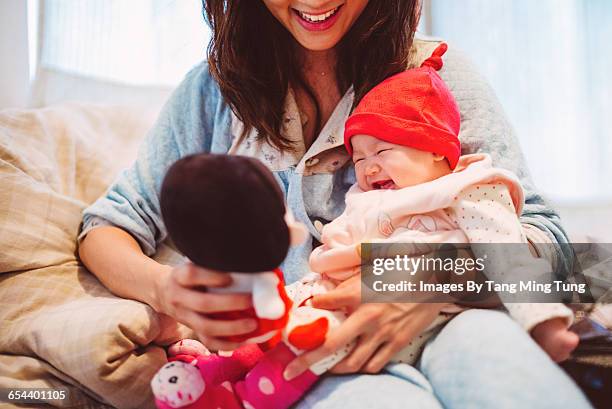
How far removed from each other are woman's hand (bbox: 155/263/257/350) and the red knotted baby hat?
11.1 inches

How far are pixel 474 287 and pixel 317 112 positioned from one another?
0.41m

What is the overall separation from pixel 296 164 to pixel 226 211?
0.37m

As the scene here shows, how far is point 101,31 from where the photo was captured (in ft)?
4.85

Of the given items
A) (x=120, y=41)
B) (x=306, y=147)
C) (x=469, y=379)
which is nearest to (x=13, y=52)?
(x=120, y=41)

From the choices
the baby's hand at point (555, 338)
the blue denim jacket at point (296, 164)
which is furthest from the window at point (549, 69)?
the baby's hand at point (555, 338)

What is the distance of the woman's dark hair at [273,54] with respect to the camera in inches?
33.7

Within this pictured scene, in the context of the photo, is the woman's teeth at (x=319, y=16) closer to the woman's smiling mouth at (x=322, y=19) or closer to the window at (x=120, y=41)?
the woman's smiling mouth at (x=322, y=19)

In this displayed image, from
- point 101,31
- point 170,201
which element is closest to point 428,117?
point 170,201

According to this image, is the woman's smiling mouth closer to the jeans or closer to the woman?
the woman

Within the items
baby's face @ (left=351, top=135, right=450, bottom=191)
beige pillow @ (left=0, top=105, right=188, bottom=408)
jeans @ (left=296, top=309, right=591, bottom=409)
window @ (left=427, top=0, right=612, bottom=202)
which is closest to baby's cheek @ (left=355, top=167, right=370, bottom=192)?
baby's face @ (left=351, top=135, right=450, bottom=191)

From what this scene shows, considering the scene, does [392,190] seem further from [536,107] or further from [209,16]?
[536,107]

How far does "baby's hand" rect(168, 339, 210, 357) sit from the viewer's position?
75 centimetres

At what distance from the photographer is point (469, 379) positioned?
55cm

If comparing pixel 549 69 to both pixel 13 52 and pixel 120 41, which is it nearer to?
pixel 120 41
